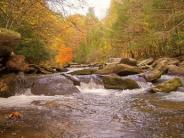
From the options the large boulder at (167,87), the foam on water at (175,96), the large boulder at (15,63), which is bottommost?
the foam on water at (175,96)

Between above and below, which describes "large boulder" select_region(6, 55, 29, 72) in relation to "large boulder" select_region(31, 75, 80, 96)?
above

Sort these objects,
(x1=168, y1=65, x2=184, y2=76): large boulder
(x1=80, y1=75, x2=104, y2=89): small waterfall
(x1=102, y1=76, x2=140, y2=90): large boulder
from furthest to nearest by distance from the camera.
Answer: (x1=168, y1=65, x2=184, y2=76): large boulder, (x1=80, y1=75, x2=104, y2=89): small waterfall, (x1=102, y1=76, x2=140, y2=90): large boulder

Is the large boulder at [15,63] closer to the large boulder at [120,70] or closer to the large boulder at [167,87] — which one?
the large boulder at [120,70]

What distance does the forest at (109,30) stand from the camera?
47.0 feet

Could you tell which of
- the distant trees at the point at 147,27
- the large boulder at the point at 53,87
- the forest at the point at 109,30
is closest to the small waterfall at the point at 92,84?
the large boulder at the point at 53,87

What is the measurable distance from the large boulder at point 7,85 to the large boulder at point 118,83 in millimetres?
4132

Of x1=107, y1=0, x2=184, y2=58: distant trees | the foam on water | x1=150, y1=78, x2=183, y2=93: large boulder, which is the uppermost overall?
x1=107, y1=0, x2=184, y2=58: distant trees

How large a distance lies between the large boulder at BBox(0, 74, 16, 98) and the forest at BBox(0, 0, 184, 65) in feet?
8.92

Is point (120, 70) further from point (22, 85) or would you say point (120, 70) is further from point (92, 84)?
point (22, 85)

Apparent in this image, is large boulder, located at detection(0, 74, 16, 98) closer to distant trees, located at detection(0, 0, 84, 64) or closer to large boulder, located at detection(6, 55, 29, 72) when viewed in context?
large boulder, located at detection(6, 55, 29, 72)

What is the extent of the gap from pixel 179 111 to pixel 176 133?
7.90ft

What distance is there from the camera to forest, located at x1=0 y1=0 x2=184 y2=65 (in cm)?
1431

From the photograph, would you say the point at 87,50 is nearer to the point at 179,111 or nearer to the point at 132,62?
the point at 132,62

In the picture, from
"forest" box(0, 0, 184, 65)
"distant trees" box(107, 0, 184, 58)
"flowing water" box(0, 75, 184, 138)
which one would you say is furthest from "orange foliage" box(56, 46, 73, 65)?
"flowing water" box(0, 75, 184, 138)
